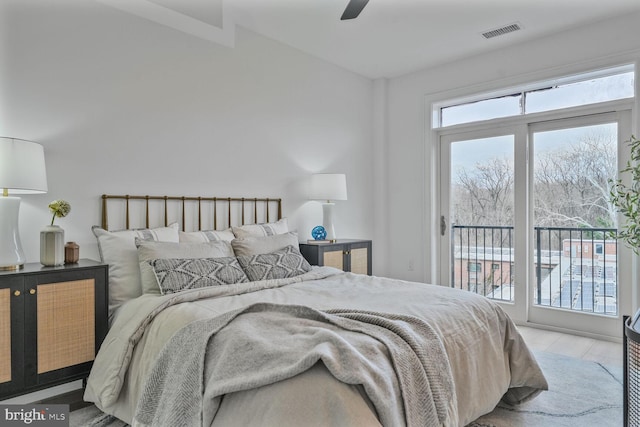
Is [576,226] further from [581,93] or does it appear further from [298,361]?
[298,361]

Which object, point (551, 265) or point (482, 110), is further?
point (482, 110)

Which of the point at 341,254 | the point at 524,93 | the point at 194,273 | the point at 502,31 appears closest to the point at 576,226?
the point at 524,93

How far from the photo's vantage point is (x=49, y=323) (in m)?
2.17

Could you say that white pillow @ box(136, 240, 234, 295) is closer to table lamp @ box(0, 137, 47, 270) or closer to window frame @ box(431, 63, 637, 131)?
table lamp @ box(0, 137, 47, 270)

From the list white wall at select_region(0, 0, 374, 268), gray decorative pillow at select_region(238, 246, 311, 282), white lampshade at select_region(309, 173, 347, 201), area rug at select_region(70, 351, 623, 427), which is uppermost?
white wall at select_region(0, 0, 374, 268)

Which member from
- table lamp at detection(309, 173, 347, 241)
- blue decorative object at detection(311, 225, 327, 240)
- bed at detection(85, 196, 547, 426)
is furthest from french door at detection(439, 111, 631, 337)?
bed at detection(85, 196, 547, 426)

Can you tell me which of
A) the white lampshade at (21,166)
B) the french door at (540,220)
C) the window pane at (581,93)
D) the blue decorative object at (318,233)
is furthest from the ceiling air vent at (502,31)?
the white lampshade at (21,166)

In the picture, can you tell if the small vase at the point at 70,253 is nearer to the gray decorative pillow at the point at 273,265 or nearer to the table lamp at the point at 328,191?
the gray decorative pillow at the point at 273,265

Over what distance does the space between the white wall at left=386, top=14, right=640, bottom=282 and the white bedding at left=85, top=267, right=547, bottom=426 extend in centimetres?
227

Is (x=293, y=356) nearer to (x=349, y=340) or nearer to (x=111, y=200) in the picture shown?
(x=349, y=340)

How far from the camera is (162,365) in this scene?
1.71m

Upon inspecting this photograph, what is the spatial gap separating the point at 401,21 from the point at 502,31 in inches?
38.6

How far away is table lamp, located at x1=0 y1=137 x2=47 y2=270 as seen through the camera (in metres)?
2.15

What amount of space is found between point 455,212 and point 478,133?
2.92ft
